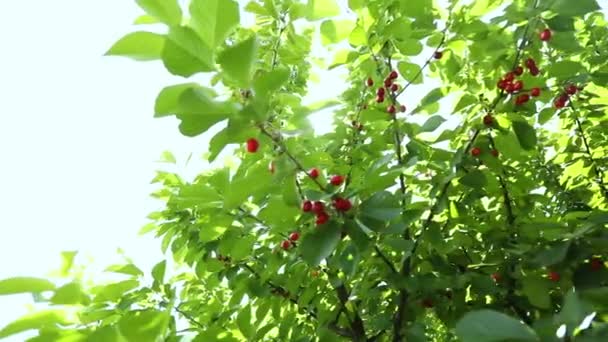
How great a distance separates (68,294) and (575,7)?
1.95 meters

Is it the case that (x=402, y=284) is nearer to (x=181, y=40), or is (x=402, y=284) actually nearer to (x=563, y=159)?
(x=181, y=40)

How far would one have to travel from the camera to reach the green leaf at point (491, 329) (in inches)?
38.6

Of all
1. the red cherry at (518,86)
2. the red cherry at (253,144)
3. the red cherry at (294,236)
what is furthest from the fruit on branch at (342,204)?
the red cherry at (518,86)

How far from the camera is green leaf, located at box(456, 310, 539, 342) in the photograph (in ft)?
3.22

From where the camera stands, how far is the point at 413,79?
2.43m

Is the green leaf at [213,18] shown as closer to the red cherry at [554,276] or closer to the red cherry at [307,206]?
the red cherry at [307,206]

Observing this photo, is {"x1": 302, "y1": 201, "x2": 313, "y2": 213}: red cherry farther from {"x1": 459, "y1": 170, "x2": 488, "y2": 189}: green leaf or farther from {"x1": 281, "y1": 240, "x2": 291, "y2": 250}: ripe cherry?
{"x1": 459, "y1": 170, "x2": 488, "y2": 189}: green leaf

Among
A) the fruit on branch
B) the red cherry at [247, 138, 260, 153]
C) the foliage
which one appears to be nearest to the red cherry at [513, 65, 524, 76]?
the foliage

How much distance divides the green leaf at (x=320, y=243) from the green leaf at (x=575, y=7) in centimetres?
120

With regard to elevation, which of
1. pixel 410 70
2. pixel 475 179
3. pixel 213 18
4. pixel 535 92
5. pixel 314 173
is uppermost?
pixel 410 70

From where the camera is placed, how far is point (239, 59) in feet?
4.10

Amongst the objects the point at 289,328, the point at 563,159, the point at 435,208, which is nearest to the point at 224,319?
the point at 289,328

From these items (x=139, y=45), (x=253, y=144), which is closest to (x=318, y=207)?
(x=253, y=144)

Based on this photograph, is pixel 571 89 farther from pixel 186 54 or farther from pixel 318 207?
pixel 186 54
